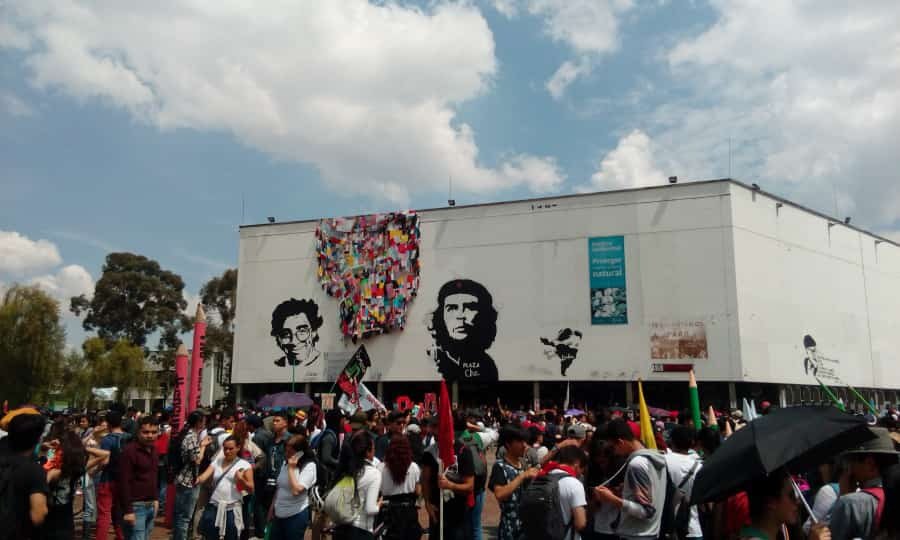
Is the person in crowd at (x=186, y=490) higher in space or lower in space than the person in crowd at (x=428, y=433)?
lower

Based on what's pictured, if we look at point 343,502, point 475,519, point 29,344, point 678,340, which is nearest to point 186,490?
point 343,502

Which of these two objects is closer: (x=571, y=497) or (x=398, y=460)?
(x=571, y=497)

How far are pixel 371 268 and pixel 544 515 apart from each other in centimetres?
4386

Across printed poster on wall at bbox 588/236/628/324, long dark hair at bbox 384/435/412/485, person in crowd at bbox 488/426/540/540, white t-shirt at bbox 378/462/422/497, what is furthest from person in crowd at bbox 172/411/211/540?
printed poster on wall at bbox 588/236/628/324

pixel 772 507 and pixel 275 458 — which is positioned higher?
pixel 772 507

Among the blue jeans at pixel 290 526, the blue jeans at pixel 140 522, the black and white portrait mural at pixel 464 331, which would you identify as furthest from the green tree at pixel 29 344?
the blue jeans at pixel 290 526

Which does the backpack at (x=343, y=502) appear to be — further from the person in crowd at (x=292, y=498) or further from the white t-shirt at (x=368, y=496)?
the person in crowd at (x=292, y=498)

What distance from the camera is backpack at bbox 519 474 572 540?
18.3 feet

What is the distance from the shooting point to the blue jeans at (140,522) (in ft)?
27.8

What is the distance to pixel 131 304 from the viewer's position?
7656 centimetres

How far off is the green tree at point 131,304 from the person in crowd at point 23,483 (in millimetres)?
75668

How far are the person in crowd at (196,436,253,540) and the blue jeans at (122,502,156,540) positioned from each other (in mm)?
793

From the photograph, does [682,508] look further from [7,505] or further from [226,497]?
[7,505]

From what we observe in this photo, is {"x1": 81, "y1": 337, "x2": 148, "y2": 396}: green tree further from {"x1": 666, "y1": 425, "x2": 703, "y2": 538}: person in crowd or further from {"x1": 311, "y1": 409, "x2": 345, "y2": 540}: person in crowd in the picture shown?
{"x1": 666, "y1": 425, "x2": 703, "y2": 538}: person in crowd
